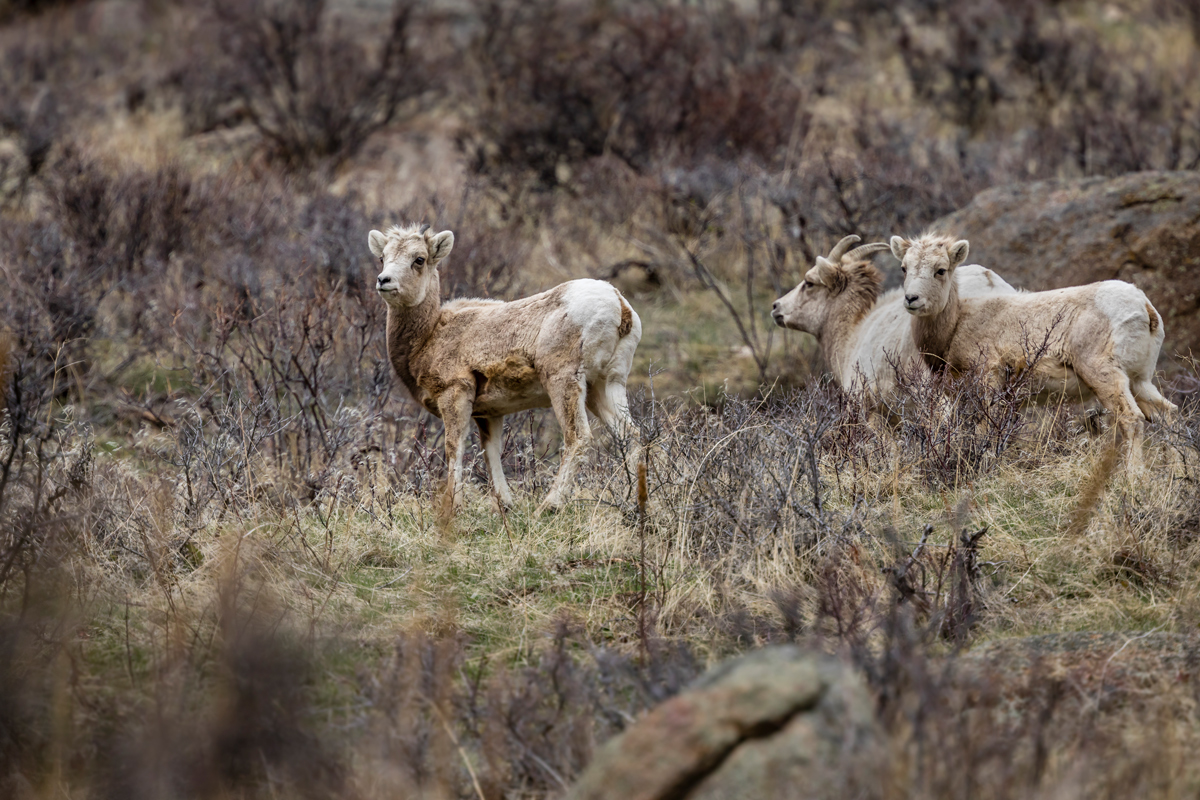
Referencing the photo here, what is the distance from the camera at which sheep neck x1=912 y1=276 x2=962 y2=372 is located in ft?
22.7

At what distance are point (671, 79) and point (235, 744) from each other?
41.6 ft

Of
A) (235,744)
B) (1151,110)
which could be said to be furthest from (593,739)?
(1151,110)

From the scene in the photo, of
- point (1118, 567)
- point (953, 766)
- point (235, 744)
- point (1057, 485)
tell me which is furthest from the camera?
point (1057, 485)

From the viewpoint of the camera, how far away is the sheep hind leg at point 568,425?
5766 mm

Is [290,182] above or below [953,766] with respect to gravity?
below

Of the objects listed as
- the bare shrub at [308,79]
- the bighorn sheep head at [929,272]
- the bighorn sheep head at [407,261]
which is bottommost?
the bare shrub at [308,79]

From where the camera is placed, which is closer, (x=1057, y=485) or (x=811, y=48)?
(x=1057, y=485)

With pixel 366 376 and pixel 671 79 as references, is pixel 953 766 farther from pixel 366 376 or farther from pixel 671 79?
pixel 671 79

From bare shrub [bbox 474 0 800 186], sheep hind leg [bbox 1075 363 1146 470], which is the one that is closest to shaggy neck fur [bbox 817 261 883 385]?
sheep hind leg [bbox 1075 363 1146 470]

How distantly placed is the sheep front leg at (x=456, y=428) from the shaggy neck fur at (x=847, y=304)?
113 inches

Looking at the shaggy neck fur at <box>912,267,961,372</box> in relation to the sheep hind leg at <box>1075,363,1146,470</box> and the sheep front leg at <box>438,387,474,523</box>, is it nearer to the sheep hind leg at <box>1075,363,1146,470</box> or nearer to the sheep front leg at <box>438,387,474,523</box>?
the sheep hind leg at <box>1075,363,1146,470</box>

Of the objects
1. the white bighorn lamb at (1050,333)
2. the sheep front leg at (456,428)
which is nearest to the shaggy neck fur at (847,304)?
the white bighorn lamb at (1050,333)

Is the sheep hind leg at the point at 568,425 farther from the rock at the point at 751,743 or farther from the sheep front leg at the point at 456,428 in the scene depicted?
A: the rock at the point at 751,743

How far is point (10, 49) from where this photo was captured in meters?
18.6
